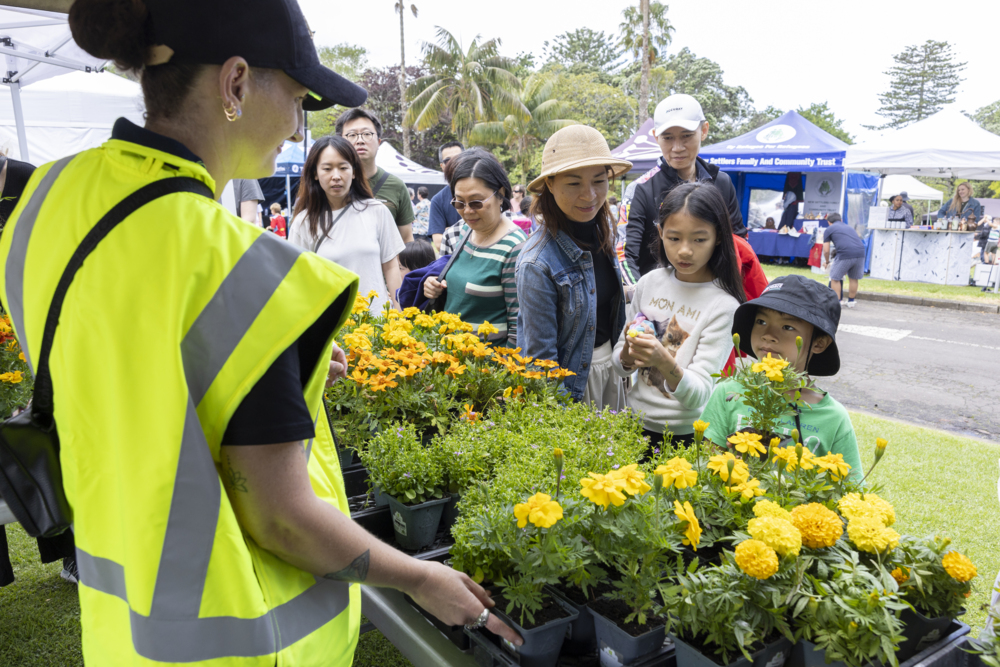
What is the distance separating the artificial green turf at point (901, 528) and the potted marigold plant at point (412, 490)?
1186 millimetres

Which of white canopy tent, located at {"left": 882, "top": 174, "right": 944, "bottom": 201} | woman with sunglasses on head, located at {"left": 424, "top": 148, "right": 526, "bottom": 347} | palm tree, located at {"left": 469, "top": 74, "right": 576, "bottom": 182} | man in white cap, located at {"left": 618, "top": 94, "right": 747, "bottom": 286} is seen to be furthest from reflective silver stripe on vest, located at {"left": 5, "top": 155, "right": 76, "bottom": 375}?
white canopy tent, located at {"left": 882, "top": 174, "right": 944, "bottom": 201}

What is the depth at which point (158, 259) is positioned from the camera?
84cm

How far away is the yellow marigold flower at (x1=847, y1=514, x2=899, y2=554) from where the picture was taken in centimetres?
121

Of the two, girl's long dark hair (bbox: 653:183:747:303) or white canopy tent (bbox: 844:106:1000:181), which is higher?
white canopy tent (bbox: 844:106:1000:181)

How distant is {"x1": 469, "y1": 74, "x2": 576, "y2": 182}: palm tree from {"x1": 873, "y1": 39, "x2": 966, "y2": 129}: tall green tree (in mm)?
43501

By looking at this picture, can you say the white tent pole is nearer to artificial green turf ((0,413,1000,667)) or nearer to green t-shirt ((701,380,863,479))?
artificial green turf ((0,413,1000,667))

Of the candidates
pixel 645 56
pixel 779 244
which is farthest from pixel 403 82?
pixel 779 244

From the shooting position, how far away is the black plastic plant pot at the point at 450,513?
5.77ft

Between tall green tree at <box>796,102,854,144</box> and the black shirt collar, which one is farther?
tall green tree at <box>796,102,854,144</box>

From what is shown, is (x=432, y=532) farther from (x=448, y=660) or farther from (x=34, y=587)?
(x=34, y=587)

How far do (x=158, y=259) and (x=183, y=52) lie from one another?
0.95 ft

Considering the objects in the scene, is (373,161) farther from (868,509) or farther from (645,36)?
(645,36)

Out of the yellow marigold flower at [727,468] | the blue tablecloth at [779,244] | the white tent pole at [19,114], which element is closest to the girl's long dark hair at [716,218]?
the yellow marigold flower at [727,468]

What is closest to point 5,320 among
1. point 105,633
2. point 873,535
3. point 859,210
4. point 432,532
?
point 432,532
